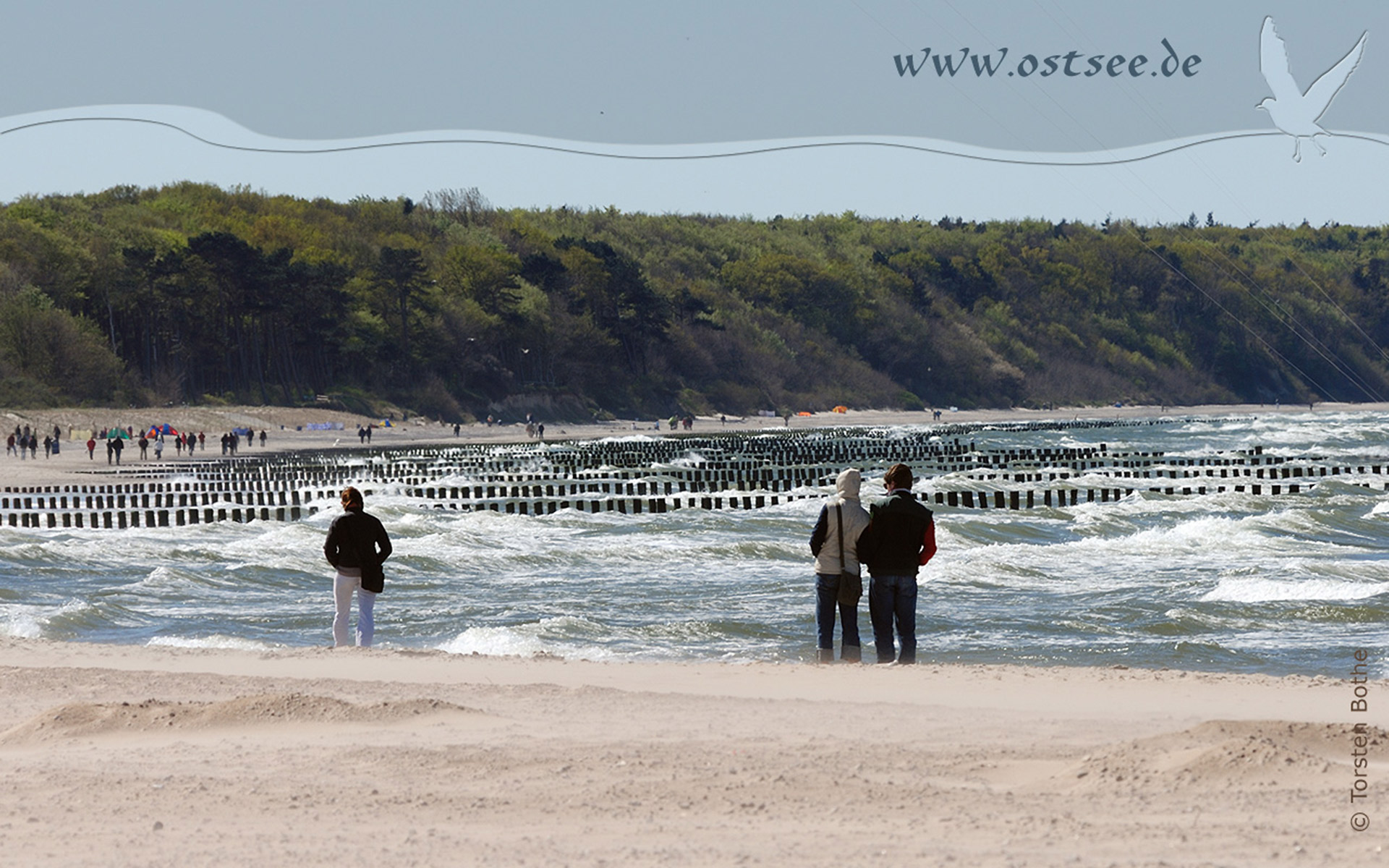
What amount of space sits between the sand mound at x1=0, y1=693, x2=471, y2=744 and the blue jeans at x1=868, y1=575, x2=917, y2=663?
12.0 ft

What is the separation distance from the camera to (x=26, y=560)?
942 inches

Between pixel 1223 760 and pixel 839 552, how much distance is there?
4712 millimetres

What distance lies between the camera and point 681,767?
771 cm

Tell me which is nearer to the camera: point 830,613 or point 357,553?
point 830,613

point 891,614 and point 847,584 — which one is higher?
point 847,584

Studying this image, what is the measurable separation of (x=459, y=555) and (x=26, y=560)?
6716mm

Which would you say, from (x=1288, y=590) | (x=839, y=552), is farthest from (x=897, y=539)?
(x=1288, y=590)

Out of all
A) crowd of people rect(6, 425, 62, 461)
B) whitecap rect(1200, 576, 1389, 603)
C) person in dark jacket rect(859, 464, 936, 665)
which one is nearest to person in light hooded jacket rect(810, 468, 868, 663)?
person in dark jacket rect(859, 464, 936, 665)

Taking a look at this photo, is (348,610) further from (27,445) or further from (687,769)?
(27,445)

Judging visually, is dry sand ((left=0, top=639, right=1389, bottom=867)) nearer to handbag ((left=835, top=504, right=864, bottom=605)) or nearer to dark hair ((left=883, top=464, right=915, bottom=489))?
handbag ((left=835, top=504, right=864, bottom=605))

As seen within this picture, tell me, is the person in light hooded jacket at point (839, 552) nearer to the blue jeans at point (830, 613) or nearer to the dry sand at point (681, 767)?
the blue jeans at point (830, 613)

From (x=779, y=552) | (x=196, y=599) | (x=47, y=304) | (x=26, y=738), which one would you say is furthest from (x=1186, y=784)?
(x=47, y=304)

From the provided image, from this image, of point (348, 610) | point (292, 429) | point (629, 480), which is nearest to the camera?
point (348, 610)

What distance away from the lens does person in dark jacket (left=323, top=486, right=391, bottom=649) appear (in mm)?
12898
